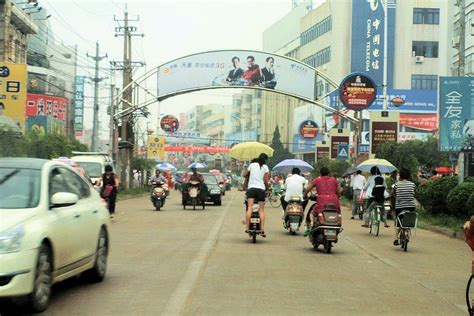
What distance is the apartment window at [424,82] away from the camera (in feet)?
242

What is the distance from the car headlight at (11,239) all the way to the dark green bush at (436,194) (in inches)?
668

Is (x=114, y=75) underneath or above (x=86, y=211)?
above

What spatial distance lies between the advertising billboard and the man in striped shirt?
26.4 m

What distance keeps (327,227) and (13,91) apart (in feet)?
71.5

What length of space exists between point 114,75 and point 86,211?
48074mm

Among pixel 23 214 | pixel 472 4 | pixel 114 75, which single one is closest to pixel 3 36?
pixel 114 75

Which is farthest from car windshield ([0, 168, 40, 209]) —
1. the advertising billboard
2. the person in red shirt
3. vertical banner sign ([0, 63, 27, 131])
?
the advertising billboard

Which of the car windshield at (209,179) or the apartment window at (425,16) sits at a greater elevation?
the apartment window at (425,16)

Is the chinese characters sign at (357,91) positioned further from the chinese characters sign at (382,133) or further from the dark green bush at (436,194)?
the dark green bush at (436,194)

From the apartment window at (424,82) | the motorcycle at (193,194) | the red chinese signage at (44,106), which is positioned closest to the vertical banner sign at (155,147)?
the red chinese signage at (44,106)

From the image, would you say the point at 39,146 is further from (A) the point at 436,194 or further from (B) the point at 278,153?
(B) the point at 278,153

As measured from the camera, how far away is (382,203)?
17844mm

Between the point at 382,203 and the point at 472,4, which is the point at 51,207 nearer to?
the point at 382,203

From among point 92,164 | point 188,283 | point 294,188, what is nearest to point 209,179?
point 92,164
